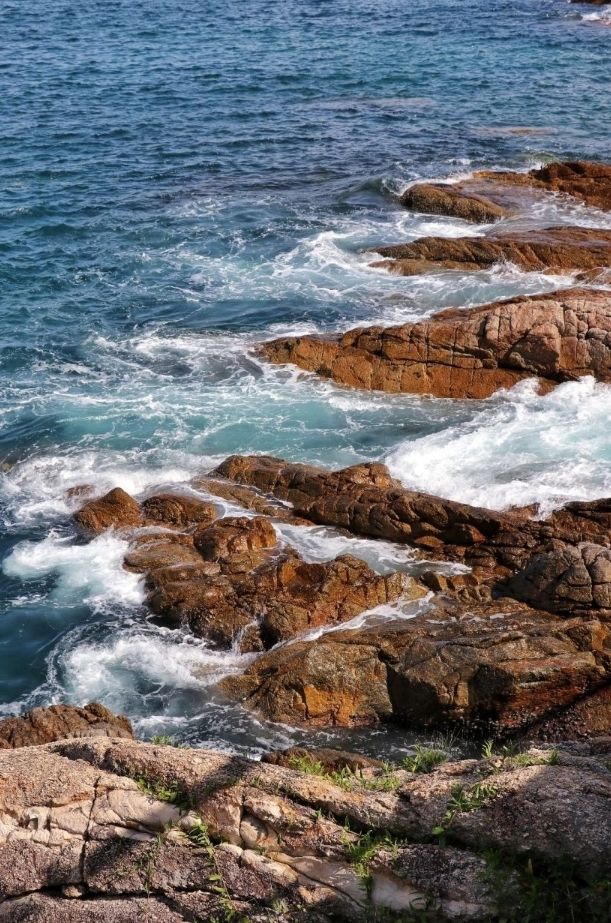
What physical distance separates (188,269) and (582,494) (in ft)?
56.0

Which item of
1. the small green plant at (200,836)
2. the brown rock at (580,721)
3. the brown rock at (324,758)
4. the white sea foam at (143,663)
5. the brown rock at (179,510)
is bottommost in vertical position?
the white sea foam at (143,663)

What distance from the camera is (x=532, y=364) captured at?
23.5m

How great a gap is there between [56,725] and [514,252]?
20456 millimetres

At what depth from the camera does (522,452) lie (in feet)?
71.4

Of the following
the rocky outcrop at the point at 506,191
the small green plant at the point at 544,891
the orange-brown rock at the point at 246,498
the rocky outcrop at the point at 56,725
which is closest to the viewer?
the small green plant at the point at 544,891

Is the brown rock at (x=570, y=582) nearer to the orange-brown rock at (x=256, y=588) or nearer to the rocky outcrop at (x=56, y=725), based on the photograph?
the orange-brown rock at (x=256, y=588)

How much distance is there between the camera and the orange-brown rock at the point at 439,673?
1433cm

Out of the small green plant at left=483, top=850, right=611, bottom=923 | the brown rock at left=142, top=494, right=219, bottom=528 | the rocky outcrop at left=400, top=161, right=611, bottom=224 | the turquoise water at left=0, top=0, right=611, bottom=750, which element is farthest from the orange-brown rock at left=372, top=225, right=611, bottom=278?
the small green plant at left=483, top=850, right=611, bottom=923

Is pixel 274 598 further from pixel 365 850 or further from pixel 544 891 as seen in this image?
pixel 544 891

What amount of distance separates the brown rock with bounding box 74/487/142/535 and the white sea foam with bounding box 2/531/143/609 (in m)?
0.30

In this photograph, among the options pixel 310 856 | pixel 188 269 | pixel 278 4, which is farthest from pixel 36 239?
pixel 278 4

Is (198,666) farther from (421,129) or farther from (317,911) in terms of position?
(421,129)

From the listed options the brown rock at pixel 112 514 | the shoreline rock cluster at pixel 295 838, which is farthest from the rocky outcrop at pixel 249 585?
the shoreline rock cluster at pixel 295 838

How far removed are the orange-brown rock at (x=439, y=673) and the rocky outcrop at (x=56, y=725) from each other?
7.43ft
